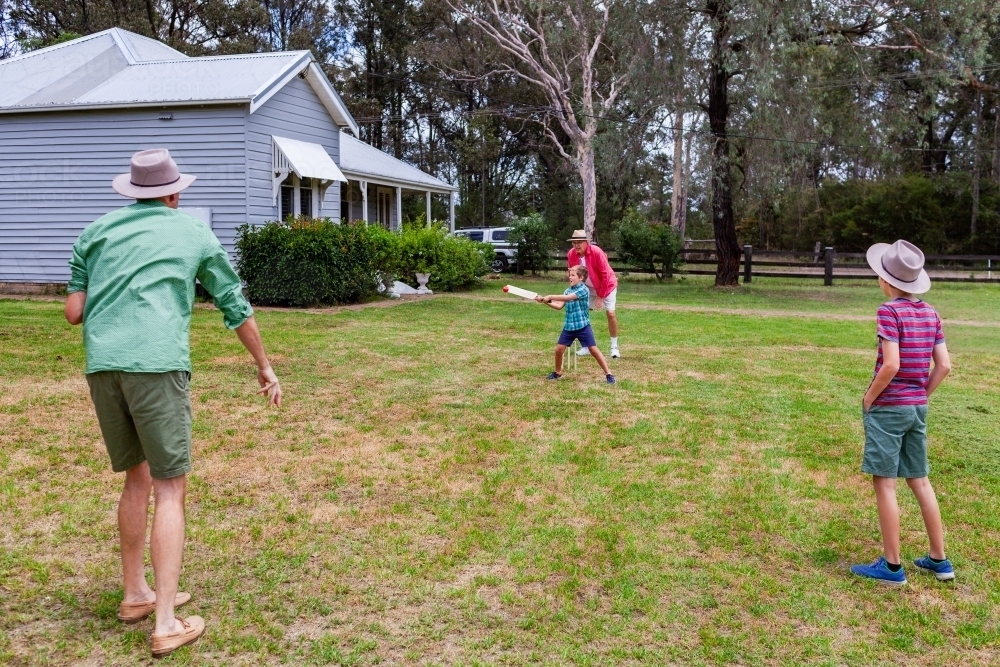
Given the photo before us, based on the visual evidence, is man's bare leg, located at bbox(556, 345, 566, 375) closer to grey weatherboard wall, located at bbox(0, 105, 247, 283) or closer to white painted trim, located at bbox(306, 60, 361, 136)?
grey weatherboard wall, located at bbox(0, 105, 247, 283)

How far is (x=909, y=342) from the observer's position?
3.97 meters

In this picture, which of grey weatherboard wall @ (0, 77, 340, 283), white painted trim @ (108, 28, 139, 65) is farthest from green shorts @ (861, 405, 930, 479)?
white painted trim @ (108, 28, 139, 65)

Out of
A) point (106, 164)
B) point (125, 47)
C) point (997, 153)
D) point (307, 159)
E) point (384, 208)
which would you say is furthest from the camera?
point (997, 153)

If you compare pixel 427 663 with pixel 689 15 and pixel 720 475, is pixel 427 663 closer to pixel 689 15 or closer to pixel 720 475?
pixel 720 475

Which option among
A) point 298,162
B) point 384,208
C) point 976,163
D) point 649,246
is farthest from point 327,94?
point 976,163

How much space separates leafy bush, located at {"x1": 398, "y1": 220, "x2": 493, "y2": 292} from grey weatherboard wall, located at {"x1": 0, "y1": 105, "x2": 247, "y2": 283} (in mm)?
4218

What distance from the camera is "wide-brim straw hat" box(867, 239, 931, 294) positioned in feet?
13.0

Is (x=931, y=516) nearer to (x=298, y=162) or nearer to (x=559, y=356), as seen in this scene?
(x=559, y=356)

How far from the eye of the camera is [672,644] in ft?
11.2

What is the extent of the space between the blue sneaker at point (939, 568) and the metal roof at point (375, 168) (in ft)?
58.5

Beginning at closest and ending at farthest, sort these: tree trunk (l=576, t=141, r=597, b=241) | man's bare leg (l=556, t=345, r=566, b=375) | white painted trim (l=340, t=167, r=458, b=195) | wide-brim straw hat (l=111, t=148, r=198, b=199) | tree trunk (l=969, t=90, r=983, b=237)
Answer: wide-brim straw hat (l=111, t=148, r=198, b=199)
man's bare leg (l=556, t=345, r=566, b=375)
white painted trim (l=340, t=167, r=458, b=195)
tree trunk (l=576, t=141, r=597, b=241)
tree trunk (l=969, t=90, r=983, b=237)

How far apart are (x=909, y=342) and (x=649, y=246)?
855 inches

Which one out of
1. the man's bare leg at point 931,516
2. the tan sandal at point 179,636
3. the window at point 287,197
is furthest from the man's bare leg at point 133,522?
the window at point 287,197

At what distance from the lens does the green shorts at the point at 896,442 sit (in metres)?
4.00
